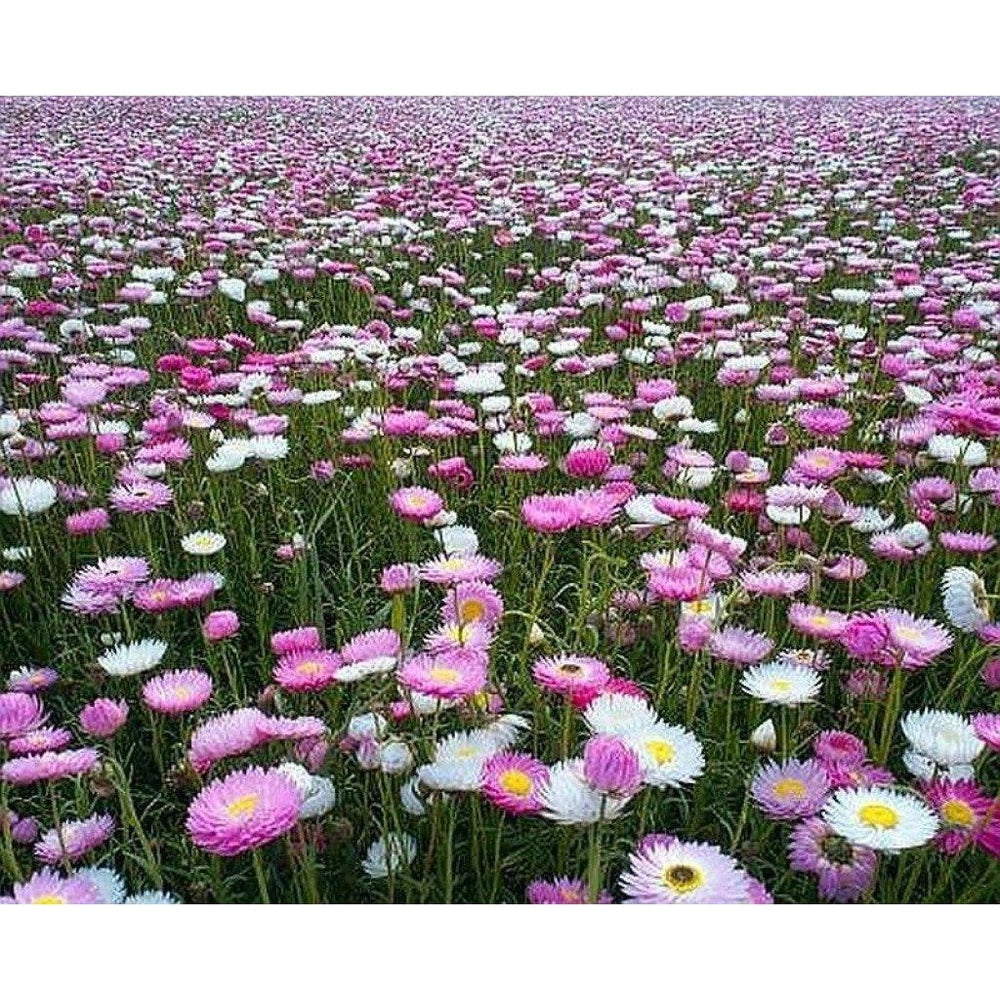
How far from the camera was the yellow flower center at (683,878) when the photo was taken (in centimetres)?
57

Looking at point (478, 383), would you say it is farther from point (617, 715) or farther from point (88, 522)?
point (617, 715)

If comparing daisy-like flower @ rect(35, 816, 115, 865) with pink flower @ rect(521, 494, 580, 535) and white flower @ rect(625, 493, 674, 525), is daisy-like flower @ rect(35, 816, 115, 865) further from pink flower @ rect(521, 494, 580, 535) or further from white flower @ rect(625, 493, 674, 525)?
white flower @ rect(625, 493, 674, 525)

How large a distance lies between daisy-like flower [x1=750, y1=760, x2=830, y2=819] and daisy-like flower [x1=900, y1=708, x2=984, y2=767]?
0.06m

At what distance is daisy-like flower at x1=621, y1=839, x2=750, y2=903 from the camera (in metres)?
0.56

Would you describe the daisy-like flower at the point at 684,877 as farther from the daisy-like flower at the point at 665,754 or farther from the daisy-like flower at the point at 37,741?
the daisy-like flower at the point at 37,741

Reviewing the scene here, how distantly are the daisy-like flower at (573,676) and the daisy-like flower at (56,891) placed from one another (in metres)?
0.26

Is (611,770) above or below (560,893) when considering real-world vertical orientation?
above

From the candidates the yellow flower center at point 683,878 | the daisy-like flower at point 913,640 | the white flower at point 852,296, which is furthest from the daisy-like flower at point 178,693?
the white flower at point 852,296

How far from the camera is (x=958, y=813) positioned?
64 cm

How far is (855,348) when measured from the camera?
152 cm

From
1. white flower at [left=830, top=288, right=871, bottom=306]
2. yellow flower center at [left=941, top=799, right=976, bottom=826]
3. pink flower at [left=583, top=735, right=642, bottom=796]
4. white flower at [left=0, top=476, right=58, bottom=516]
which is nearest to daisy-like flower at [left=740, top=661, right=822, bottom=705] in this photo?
yellow flower center at [left=941, top=799, right=976, bottom=826]

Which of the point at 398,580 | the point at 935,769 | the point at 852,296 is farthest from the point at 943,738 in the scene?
the point at 852,296

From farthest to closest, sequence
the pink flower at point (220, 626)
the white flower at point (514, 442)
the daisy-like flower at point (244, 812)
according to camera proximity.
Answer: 1. the white flower at point (514, 442)
2. the pink flower at point (220, 626)
3. the daisy-like flower at point (244, 812)

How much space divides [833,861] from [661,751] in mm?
110
